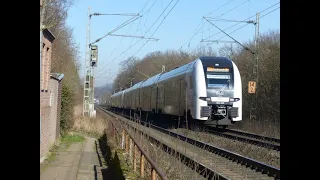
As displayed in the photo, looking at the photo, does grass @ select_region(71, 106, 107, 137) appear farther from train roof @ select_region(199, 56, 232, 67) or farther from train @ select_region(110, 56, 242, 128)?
train roof @ select_region(199, 56, 232, 67)

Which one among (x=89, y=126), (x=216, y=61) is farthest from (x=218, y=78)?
(x=89, y=126)

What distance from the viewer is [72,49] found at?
3881 cm

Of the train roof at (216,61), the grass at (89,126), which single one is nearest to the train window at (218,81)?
the train roof at (216,61)

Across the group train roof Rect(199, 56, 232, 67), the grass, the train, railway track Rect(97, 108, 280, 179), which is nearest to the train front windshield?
the train

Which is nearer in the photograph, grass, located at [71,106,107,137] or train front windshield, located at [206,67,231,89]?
train front windshield, located at [206,67,231,89]

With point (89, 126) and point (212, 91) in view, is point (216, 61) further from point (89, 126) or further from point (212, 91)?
point (89, 126)

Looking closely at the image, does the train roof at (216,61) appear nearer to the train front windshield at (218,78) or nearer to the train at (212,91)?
the train at (212,91)

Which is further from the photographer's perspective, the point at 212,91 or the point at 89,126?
the point at 89,126

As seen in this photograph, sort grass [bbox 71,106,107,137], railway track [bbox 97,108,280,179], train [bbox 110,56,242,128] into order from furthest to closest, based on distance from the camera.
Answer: grass [bbox 71,106,107,137]
train [bbox 110,56,242,128]
railway track [bbox 97,108,280,179]
